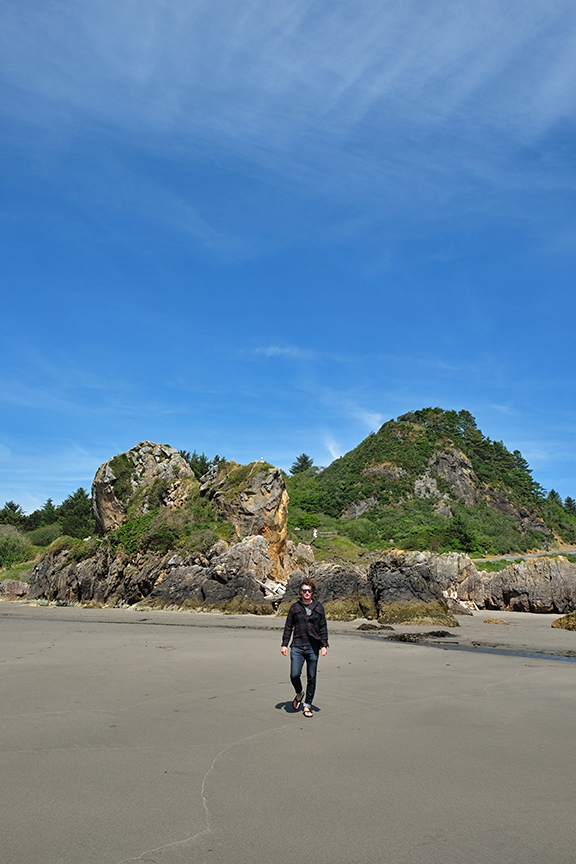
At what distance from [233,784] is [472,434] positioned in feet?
333

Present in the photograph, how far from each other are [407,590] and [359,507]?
166 ft

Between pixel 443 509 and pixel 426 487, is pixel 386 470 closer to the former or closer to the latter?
pixel 426 487

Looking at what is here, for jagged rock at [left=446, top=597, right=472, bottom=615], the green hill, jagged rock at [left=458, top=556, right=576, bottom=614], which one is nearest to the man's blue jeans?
jagged rock at [left=446, top=597, right=472, bottom=615]

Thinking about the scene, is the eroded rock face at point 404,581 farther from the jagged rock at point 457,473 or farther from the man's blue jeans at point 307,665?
the jagged rock at point 457,473

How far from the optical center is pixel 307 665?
6.77 metres

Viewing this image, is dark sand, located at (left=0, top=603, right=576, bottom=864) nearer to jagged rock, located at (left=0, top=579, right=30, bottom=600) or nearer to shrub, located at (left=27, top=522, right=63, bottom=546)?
jagged rock, located at (left=0, top=579, right=30, bottom=600)

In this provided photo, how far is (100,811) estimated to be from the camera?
11.7 ft

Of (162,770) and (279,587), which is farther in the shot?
(279,587)

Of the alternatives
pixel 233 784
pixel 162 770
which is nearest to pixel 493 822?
pixel 233 784

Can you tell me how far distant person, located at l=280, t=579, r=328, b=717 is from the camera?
6.72m

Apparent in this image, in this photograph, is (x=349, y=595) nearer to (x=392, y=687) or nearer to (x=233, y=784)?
(x=392, y=687)

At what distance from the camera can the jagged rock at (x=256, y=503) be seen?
109ft

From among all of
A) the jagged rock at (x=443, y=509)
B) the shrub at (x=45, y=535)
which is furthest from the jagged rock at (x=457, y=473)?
the shrub at (x=45, y=535)

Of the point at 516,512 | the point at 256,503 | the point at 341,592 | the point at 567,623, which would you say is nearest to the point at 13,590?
the point at 256,503
